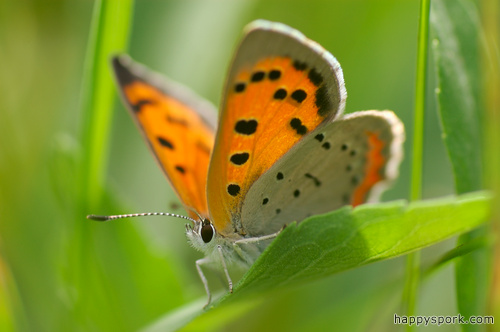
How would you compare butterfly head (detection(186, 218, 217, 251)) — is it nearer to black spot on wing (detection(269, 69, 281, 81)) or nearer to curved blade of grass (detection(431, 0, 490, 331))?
black spot on wing (detection(269, 69, 281, 81))

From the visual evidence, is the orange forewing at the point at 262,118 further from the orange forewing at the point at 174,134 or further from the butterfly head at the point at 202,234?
the orange forewing at the point at 174,134

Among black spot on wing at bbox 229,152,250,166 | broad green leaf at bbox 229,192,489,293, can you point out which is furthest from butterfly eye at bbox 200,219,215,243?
broad green leaf at bbox 229,192,489,293

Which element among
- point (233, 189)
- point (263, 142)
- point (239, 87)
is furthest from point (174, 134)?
point (239, 87)

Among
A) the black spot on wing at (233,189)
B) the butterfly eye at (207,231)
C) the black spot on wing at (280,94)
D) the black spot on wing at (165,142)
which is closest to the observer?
the black spot on wing at (280,94)

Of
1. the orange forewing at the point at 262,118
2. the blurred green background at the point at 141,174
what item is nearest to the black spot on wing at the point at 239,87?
the orange forewing at the point at 262,118

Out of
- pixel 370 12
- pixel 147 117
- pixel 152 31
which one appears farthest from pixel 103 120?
pixel 370 12

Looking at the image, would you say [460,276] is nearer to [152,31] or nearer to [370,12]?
[370,12]

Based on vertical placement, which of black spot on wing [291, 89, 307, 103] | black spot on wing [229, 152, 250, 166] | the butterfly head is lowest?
the butterfly head
